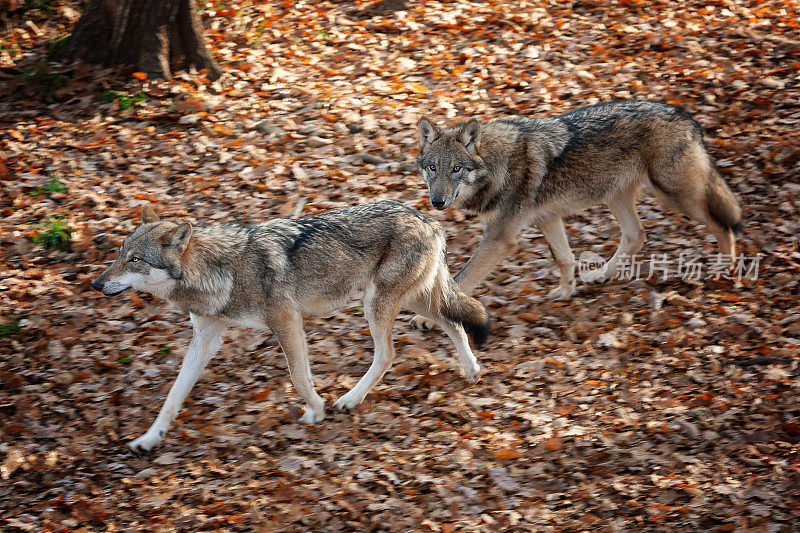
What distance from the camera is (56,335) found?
7.10 meters

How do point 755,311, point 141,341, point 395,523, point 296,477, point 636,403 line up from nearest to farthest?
point 395,523, point 296,477, point 636,403, point 755,311, point 141,341

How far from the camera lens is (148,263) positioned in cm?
573

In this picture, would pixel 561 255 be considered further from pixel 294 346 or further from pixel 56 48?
pixel 56 48

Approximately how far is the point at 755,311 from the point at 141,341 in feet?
18.7

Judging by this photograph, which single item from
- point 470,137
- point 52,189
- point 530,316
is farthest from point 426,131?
point 52,189

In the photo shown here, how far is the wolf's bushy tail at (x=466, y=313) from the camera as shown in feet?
20.6

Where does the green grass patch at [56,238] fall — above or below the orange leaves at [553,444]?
above

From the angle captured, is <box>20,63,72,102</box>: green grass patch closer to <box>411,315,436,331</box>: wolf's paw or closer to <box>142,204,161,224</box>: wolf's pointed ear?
<box>142,204,161,224</box>: wolf's pointed ear

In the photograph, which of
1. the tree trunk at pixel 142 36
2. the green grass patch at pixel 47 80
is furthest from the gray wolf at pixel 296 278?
the green grass patch at pixel 47 80

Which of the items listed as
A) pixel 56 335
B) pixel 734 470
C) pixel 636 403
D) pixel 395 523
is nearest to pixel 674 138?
pixel 636 403

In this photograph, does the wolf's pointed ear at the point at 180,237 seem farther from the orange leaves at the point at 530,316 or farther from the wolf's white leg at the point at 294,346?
the orange leaves at the point at 530,316

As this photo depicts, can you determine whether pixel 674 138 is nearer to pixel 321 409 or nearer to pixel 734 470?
pixel 734 470

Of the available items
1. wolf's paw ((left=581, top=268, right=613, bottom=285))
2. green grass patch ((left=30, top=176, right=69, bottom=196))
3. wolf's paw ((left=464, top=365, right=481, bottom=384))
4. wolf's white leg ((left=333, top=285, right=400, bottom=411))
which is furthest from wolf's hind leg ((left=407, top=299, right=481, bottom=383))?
green grass patch ((left=30, top=176, right=69, bottom=196))

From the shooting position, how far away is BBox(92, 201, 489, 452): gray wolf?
5.81 m
